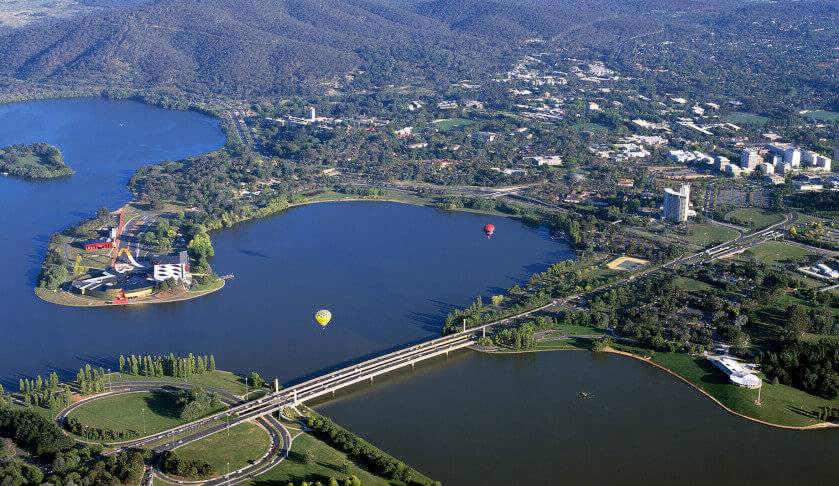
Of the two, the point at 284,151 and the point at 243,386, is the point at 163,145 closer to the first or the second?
the point at 284,151

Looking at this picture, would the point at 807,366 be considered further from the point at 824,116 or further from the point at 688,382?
the point at 824,116

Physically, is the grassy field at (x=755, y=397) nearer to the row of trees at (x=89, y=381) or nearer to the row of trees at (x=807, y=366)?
the row of trees at (x=807, y=366)

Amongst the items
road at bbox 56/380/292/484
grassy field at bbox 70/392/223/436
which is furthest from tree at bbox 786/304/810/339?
grassy field at bbox 70/392/223/436

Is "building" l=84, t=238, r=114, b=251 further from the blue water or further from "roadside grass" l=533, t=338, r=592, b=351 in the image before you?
"roadside grass" l=533, t=338, r=592, b=351


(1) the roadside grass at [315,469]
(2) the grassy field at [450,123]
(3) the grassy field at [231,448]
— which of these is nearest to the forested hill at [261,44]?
(2) the grassy field at [450,123]

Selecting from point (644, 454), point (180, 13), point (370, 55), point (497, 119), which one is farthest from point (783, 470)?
point (180, 13)

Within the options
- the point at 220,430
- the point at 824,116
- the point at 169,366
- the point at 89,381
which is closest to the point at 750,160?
the point at 824,116
